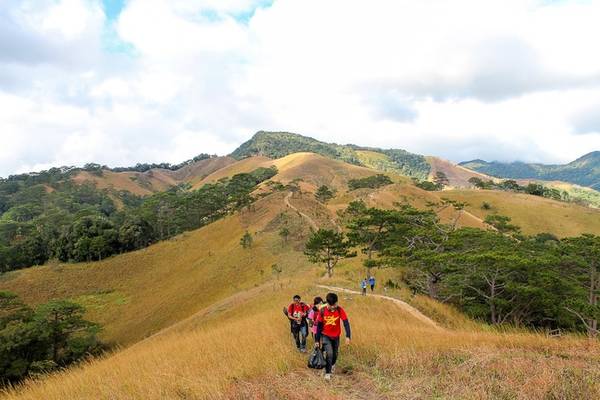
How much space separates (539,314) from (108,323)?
53.7 m

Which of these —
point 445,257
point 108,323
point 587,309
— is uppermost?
point 445,257

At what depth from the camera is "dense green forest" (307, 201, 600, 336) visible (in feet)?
91.0

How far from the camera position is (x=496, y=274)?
27.8m

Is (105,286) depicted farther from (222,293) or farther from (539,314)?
(539,314)

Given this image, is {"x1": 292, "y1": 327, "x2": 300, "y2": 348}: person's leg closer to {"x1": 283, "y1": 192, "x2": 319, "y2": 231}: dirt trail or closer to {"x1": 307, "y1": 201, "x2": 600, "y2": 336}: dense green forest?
{"x1": 307, "y1": 201, "x2": 600, "y2": 336}: dense green forest

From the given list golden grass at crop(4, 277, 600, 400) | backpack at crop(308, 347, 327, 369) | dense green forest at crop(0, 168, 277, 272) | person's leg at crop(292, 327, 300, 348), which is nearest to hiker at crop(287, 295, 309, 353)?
person's leg at crop(292, 327, 300, 348)

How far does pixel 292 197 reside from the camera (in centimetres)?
8788

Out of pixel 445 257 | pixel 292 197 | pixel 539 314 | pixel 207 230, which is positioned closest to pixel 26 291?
pixel 207 230

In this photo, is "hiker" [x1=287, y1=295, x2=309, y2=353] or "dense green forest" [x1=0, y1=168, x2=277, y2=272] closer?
"hiker" [x1=287, y1=295, x2=309, y2=353]

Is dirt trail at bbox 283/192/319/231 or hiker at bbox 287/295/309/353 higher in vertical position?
dirt trail at bbox 283/192/319/231

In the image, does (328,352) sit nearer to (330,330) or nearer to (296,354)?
(330,330)

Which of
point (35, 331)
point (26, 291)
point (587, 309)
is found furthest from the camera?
point (26, 291)

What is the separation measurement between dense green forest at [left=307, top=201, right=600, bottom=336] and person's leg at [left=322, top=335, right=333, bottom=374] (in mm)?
22043

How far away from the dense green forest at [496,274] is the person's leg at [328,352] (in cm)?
2204
